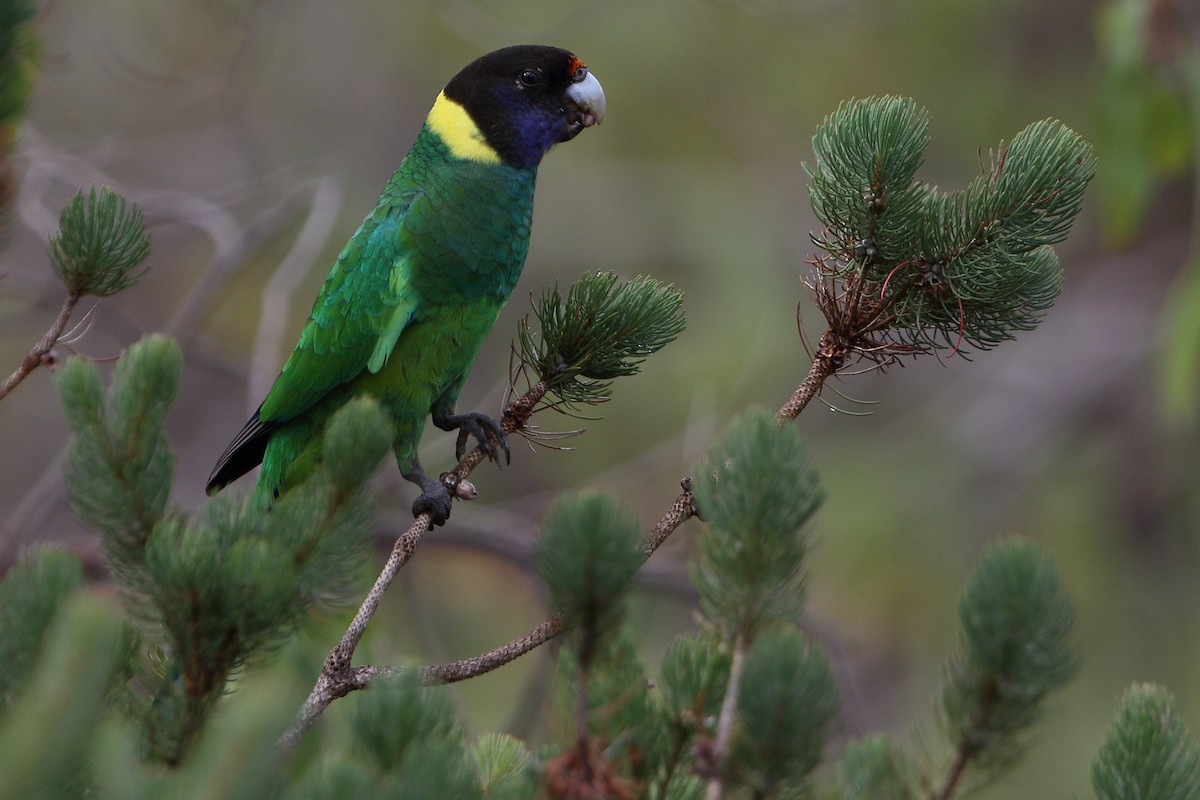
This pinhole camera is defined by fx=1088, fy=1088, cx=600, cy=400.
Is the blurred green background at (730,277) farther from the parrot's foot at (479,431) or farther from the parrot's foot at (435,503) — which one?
the parrot's foot at (435,503)

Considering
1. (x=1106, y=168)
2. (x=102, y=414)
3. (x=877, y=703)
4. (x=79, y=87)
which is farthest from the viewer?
(x=79, y=87)

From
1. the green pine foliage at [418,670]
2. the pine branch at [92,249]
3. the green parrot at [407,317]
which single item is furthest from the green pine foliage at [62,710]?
the green parrot at [407,317]

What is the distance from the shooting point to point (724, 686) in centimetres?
130

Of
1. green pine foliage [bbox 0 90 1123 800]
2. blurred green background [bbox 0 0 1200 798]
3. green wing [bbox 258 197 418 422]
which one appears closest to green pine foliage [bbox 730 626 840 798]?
green pine foliage [bbox 0 90 1123 800]

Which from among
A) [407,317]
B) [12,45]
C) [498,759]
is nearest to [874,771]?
[498,759]

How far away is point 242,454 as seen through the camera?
118 inches

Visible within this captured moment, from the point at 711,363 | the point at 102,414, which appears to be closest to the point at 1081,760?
the point at 711,363

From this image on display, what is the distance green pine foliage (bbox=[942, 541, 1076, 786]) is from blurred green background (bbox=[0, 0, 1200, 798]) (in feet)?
11.2

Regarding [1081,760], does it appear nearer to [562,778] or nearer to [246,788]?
[562,778]

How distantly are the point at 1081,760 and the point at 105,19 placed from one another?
7791 millimetres

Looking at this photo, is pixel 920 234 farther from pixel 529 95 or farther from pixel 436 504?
pixel 529 95

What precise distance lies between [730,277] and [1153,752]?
246 inches

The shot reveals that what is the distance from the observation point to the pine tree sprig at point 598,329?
203 cm

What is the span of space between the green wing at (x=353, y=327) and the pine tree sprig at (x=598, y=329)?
0.90 meters
